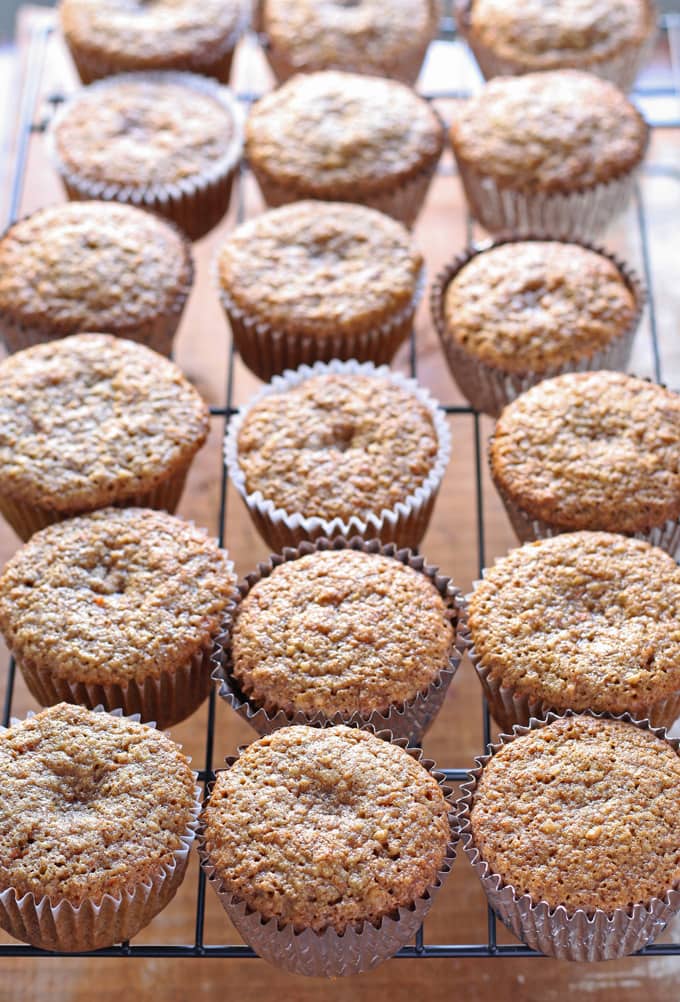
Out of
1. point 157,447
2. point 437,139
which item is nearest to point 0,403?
point 157,447

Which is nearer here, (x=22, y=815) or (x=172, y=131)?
(x=22, y=815)

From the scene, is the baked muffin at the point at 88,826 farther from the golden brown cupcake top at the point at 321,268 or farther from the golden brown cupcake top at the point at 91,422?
the golden brown cupcake top at the point at 321,268

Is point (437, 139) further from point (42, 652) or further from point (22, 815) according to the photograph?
point (22, 815)

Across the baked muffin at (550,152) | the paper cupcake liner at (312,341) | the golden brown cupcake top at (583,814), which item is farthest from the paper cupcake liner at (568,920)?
the baked muffin at (550,152)

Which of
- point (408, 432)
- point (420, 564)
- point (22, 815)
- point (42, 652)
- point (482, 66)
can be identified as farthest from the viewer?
point (482, 66)

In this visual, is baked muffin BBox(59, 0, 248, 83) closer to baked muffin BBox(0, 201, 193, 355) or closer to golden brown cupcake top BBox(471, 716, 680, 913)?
baked muffin BBox(0, 201, 193, 355)

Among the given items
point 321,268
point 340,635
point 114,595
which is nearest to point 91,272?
point 321,268

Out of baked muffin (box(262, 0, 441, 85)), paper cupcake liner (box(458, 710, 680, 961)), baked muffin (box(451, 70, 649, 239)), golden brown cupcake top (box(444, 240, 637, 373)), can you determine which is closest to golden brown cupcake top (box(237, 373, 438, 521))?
golden brown cupcake top (box(444, 240, 637, 373))
